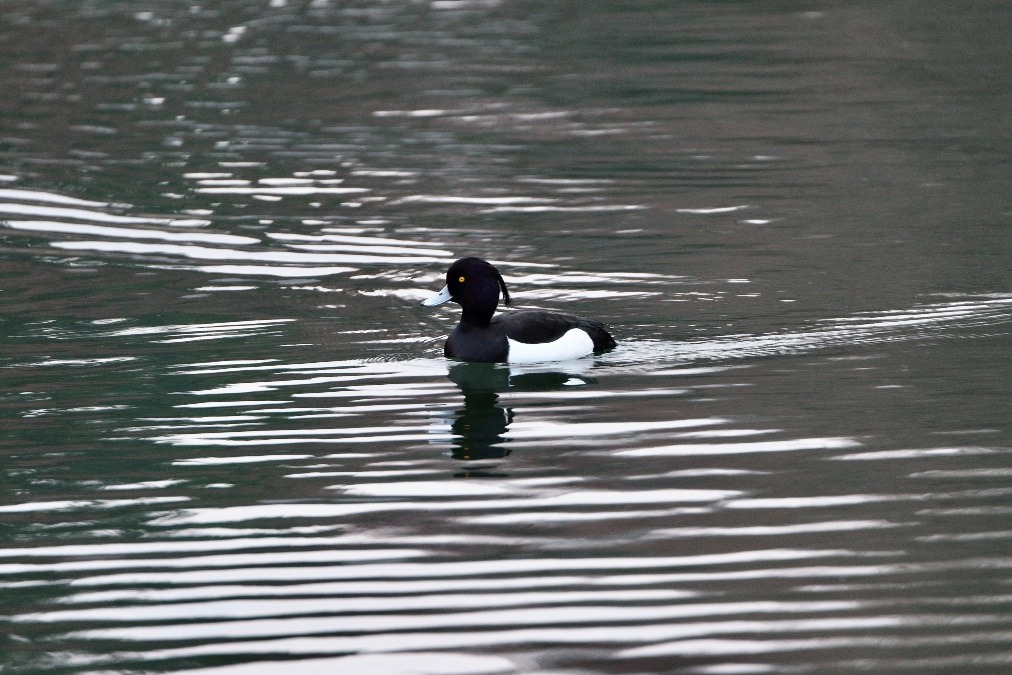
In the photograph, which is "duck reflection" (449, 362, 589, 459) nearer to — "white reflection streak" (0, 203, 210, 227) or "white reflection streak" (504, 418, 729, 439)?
"white reflection streak" (504, 418, 729, 439)

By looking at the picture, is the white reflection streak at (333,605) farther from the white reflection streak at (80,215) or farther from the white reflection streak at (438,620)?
the white reflection streak at (80,215)

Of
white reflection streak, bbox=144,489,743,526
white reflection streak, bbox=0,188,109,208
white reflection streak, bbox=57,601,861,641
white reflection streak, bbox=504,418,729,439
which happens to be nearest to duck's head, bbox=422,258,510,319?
white reflection streak, bbox=504,418,729,439

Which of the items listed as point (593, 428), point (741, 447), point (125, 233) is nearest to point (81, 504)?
point (593, 428)

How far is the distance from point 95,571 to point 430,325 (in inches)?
229

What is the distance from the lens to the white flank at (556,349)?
1116 cm

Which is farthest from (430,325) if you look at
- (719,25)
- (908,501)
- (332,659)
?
(719,25)

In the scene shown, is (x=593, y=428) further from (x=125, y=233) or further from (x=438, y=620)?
(x=125, y=233)

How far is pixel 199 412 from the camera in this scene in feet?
32.5

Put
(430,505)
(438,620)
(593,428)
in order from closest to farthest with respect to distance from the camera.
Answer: (438,620), (430,505), (593,428)

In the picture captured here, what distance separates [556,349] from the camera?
11.3 meters

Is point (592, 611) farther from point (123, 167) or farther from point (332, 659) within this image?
point (123, 167)

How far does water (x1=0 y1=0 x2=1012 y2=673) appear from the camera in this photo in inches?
257

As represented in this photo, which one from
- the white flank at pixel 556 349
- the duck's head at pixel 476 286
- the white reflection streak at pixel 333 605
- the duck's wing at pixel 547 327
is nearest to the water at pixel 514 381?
the white reflection streak at pixel 333 605

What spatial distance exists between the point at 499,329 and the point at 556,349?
486 mm
